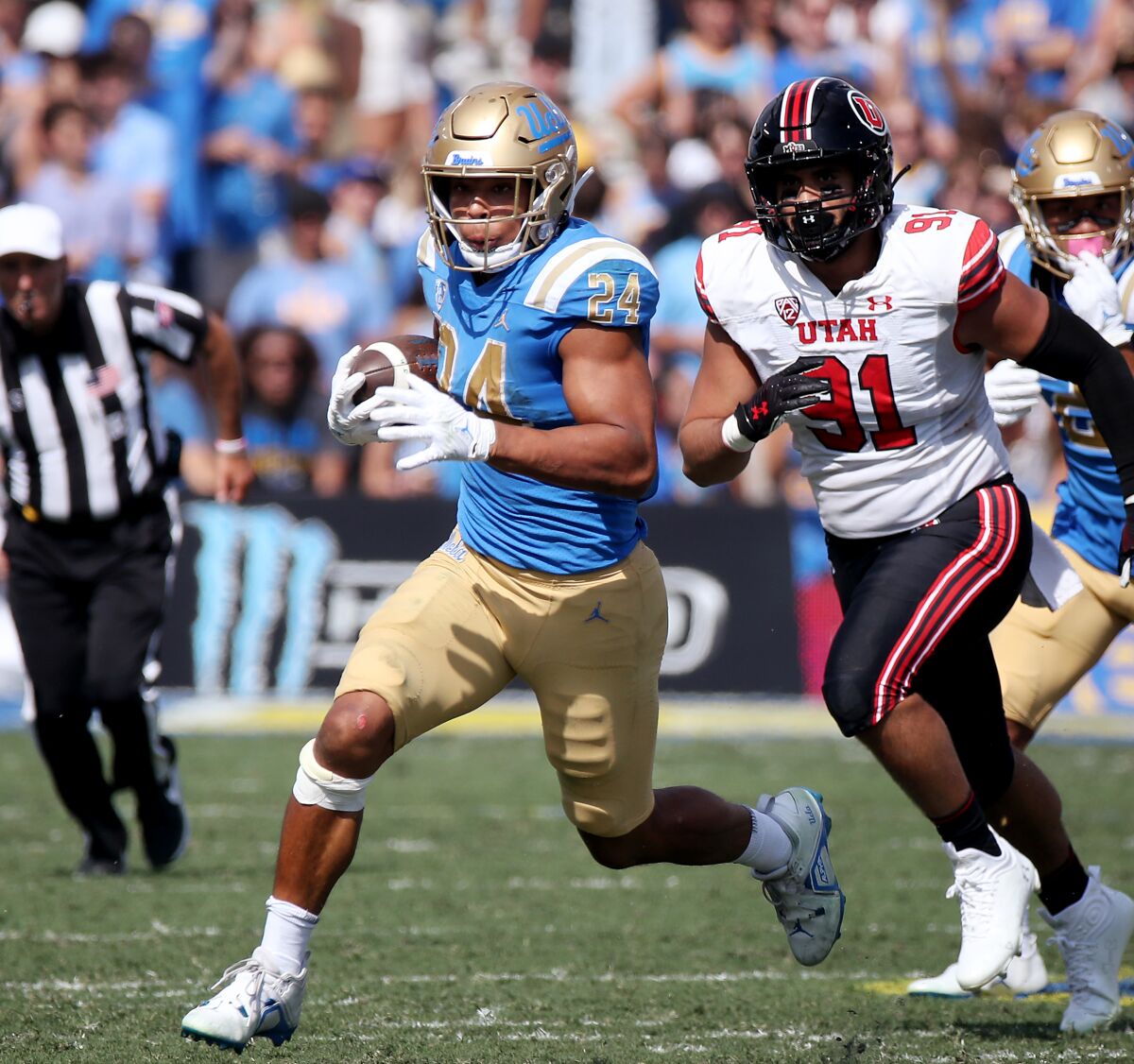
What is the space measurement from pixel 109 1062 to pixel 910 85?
8689mm

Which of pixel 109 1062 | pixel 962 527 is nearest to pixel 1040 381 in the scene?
pixel 962 527

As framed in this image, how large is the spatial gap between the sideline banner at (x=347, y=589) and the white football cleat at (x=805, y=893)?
185 inches

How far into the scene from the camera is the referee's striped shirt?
5332 mm

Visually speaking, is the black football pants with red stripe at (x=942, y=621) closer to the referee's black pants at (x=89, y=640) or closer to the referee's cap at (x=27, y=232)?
the referee's black pants at (x=89, y=640)

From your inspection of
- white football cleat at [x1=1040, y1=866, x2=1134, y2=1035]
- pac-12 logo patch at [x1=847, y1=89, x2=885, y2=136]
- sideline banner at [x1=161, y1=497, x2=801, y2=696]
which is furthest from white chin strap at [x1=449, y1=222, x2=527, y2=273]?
sideline banner at [x1=161, y1=497, x2=801, y2=696]

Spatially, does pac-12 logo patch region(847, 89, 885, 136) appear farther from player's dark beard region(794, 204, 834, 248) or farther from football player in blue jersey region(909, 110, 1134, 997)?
football player in blue jersey region(909, 110, 1134, 997)

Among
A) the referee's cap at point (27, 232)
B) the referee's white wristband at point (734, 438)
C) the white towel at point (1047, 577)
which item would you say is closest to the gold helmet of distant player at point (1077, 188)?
the white towel at point (1047, 577)

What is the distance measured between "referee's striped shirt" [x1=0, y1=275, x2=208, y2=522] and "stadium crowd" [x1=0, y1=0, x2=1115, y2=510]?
368 cm

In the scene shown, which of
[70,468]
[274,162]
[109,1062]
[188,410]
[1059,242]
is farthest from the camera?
[274,162]

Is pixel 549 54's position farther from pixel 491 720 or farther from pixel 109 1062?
pixel 109 1062

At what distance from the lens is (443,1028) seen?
3584 mm

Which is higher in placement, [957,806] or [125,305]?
[125,305]

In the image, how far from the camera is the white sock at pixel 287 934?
124 inches

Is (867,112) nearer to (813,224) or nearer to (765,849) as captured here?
(813,224)
